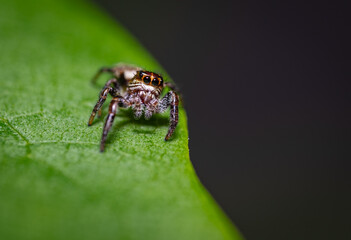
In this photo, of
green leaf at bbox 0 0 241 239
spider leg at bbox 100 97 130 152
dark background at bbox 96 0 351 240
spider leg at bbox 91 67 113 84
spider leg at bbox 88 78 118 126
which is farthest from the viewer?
dark background at bbox 96 0 351 240

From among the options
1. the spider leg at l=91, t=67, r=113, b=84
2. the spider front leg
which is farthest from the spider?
the spider leg at l=91, t=67, r=113, b=84

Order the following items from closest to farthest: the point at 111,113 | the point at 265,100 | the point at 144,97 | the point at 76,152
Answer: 1. the point at 76,152
2. the point at 111,113
3. the point at 144,97
4. the point at 265,100

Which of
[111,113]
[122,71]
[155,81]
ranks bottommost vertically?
[111,113]

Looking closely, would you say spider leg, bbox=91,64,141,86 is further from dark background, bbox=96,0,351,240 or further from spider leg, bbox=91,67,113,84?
dark background, bbox=96,0,351,240

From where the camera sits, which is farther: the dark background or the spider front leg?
the dark background

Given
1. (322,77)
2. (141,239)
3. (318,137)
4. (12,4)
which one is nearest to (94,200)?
(141,239)

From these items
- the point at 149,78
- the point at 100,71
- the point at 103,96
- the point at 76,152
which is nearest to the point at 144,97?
the point at 149,78

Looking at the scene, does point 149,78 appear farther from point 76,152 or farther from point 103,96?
point 76,152
